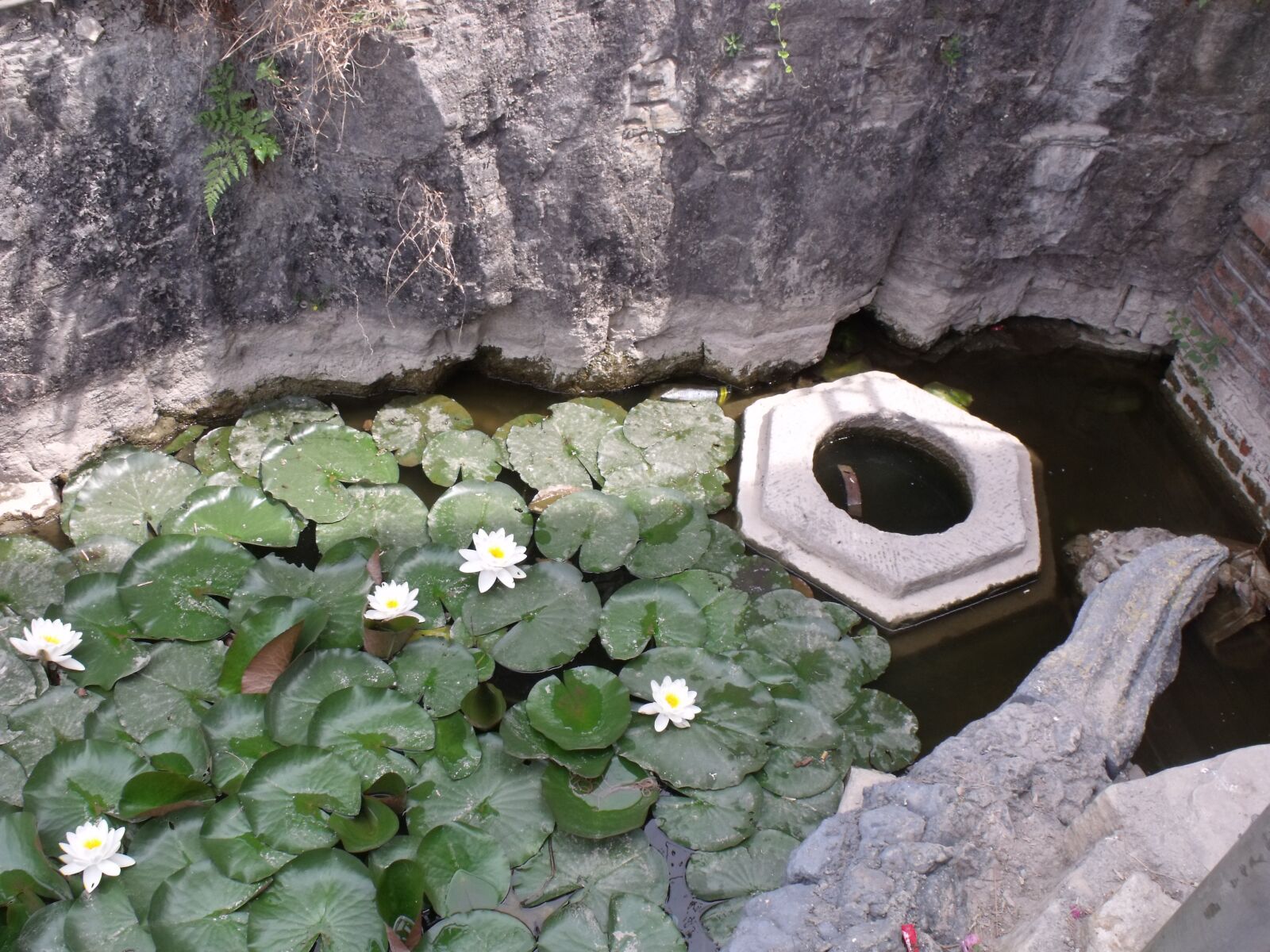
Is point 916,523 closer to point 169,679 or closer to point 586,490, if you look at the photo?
point 586,490

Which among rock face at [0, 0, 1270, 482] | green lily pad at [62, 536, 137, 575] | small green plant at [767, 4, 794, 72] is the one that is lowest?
green lily pad at [62, 536, 137, 575]

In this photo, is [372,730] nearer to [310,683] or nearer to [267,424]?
[310,683]

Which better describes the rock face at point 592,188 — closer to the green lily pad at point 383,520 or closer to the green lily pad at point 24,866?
the green lily pad at point 383,520

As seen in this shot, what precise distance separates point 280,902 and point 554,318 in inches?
93.0

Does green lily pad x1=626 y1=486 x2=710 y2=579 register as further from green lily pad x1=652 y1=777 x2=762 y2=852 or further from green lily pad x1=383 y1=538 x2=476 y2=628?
green lily pad x1=652 y1=777 x2=762 y2=852

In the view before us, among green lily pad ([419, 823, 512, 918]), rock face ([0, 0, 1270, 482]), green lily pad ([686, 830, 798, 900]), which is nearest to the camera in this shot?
green lily pad ([419, 823, 512, 918])

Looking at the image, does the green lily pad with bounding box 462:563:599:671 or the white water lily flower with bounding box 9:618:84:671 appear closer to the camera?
the white water lily flower with bounding box 9:618:84:671

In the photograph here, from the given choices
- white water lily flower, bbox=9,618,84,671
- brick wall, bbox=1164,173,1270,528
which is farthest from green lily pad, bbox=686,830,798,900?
brick wall, bbox=1164,173,1270,528

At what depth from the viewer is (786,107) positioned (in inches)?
133

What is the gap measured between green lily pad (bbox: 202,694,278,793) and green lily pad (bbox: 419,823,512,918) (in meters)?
0.54

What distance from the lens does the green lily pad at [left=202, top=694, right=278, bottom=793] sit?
2520mm

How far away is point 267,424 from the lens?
3.64 m

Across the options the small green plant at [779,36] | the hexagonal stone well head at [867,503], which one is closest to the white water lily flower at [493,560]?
the hexagonal stone well head at [867,503]

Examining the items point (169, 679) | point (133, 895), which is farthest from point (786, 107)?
point (133, 895)
